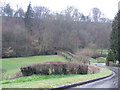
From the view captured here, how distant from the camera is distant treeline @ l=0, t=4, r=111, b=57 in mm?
41156

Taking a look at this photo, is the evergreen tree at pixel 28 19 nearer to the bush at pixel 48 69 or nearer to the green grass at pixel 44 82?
the bush at pixel 48 69

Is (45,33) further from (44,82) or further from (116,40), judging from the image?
(44,82)

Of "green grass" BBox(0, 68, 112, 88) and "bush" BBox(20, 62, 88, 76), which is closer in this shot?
"green grass" BBox(0, 68, 112, 88)

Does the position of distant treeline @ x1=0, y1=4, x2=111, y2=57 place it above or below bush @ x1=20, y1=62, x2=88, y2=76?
above

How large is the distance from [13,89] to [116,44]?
20373mm

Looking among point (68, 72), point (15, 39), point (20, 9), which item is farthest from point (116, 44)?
point (20, 9)

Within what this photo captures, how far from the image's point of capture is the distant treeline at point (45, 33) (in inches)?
1620

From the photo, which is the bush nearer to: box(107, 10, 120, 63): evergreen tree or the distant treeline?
box(107, 10, 120, 63): evergreen tree

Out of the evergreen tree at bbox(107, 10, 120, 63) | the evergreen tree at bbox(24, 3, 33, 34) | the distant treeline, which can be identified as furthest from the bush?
the evergreen tree at bbox(24, 3, 33, 34)

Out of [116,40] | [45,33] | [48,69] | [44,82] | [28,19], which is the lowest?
[48,69]

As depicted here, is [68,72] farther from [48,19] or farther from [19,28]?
[48,19]

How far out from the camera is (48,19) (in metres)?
55.1

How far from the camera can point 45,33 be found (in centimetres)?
4947

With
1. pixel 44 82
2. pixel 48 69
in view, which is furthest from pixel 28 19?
pixel 44 82
